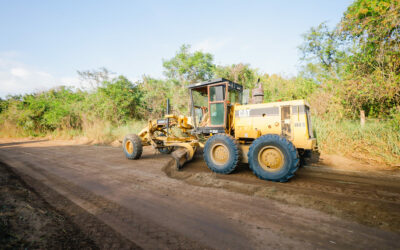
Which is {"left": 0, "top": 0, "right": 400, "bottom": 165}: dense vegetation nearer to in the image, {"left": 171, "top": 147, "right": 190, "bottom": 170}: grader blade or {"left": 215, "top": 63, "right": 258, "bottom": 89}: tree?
{"left": 215, "top": 63, "right": 258, "bottom": 89}: tree

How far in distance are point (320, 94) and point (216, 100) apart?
7.17 m

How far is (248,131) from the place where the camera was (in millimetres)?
4832

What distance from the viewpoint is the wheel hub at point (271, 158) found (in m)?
4.00

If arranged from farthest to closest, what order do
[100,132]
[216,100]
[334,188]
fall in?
1. [100,132]
2. [216,100]
3. [334,188]

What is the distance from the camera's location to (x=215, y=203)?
9.69 feet

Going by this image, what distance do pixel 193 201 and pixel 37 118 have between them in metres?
21.1

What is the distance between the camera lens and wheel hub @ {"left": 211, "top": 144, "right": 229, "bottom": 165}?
4715 mm

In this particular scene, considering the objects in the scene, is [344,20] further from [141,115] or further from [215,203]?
[141,115]

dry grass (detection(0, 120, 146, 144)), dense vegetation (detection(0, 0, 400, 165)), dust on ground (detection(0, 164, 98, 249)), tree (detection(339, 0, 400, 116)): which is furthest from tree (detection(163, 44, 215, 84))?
dust on ground (detection(0, 164, 98, 249))

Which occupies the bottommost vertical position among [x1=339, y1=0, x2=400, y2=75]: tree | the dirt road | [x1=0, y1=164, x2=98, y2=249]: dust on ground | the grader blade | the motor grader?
the dirt road

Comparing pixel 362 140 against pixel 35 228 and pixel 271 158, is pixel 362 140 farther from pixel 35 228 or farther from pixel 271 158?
pixel 35 228

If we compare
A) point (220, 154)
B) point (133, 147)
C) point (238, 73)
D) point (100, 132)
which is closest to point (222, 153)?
point (220, 154)

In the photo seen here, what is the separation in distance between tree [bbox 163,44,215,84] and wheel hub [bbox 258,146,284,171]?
12603 millimetres

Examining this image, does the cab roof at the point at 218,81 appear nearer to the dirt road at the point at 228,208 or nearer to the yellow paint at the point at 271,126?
the yellow paint at the point at 271,126
